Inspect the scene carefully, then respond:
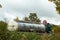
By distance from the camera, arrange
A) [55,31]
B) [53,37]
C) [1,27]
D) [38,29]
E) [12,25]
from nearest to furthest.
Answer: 1. [55,31]
2. [53,37]
3. [1,27]
4. [12,25]
5. [38,29]

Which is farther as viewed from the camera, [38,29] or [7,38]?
[38,29]

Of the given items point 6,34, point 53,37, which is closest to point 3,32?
point 6,34

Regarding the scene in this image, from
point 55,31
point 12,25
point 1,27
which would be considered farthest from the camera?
point 12,25

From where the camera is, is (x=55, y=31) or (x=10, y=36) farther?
(x=10, y=36)

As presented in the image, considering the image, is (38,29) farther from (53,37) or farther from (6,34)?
(53,37)

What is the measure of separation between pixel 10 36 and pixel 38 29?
8796mm

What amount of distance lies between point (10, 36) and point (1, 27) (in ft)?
6.00

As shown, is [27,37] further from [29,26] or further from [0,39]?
[29,26]

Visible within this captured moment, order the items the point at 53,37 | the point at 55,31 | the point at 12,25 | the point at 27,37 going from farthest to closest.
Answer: the point at 12,25 → the point at 27,37 → the point at 53,37 → the point at 55,31

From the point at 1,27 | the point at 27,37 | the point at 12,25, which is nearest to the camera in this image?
the point at 27,37

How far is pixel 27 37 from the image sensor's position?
84.3 ft

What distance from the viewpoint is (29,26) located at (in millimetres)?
34719

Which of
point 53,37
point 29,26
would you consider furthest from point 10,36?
point 53,37

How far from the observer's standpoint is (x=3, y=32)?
26.5m
